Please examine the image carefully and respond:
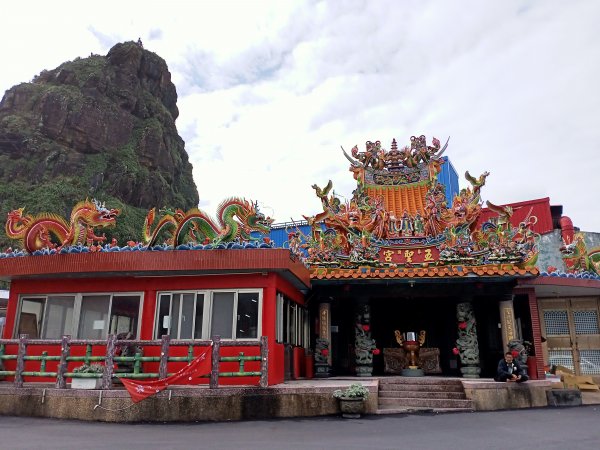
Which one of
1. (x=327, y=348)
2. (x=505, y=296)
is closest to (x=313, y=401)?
(x=327, y=348)

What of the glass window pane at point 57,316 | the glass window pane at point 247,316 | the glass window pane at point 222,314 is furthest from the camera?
the glass window pane at point 57,316

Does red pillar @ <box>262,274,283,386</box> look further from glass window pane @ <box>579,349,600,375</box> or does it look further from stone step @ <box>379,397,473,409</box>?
glass window pane @ <box>579,349,600,375</box>

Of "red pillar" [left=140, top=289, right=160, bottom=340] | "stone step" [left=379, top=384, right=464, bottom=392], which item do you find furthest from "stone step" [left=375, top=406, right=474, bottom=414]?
"red pillar" [left=140, top=289, right=160, bottom=340]

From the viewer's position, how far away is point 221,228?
1149cm

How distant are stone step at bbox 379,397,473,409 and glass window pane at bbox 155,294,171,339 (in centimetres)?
546

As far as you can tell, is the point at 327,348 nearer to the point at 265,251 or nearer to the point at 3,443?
the point at 265,251

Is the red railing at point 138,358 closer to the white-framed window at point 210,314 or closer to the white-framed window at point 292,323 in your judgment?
the white-framed window at point 210,314

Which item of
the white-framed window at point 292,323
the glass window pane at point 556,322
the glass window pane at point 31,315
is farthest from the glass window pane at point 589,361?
the glass window pane at point 31,315

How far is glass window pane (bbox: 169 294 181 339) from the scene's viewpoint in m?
11.4

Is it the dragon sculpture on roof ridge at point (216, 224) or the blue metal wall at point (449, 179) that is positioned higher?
the blue metal wall at point (449, 179)

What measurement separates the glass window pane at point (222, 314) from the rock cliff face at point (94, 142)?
114ft

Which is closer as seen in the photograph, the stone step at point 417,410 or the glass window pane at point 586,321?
the stone step at point 417,410

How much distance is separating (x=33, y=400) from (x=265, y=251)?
5.77 meters

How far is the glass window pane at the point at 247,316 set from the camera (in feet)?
36.1
